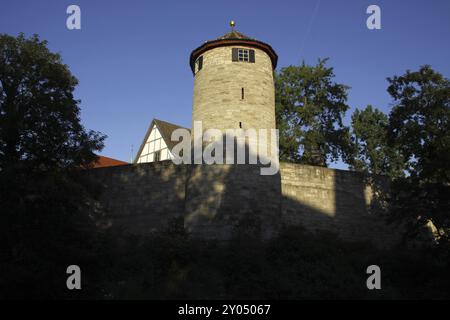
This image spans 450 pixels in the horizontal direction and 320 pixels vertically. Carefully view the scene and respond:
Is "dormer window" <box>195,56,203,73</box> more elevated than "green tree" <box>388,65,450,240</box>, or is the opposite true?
"dormer window" <box>195,56,203,73</box>

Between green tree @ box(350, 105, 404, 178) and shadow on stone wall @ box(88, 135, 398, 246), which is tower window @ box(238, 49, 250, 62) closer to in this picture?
shadow on stone wall @ box(88, 135, 398, 246)

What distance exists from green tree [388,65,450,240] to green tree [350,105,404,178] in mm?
12391

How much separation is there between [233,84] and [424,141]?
736 centimetres

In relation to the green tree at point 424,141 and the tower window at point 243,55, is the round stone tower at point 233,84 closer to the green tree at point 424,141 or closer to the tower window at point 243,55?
the tower window at point 243,55

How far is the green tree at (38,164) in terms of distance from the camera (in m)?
13.4

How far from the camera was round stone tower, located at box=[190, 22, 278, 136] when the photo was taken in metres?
18.0

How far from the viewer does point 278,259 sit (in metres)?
15.3

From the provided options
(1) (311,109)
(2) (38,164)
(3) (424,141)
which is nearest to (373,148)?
(1) (311,109)

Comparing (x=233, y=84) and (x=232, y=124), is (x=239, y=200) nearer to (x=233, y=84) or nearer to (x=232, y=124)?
(x=232, y=124)

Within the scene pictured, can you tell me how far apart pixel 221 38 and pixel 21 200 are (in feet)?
32.8

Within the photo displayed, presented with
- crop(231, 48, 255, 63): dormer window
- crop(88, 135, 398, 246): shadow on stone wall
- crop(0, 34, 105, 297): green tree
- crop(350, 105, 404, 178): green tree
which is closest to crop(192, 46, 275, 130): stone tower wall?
crop(231, 48, 255, 63): dormer window

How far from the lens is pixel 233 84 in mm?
18453
